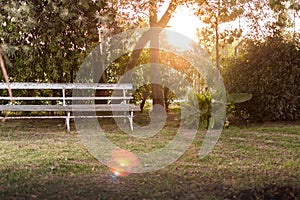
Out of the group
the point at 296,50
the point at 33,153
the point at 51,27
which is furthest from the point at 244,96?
the point at 33,153

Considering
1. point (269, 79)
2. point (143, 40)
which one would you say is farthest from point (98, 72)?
point (269, 79)

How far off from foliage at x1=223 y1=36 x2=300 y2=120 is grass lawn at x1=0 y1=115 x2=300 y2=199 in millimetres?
2468

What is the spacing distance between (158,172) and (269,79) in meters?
6.66

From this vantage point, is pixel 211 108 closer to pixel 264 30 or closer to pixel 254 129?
pixel 254 129

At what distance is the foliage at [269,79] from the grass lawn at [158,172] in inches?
97.2

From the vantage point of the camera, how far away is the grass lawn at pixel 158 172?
182 inches

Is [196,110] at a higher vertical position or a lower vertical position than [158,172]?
higher

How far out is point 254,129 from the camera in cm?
1028

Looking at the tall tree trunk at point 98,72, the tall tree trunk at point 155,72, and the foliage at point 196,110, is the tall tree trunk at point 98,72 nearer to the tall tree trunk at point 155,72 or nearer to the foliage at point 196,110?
the tall tree trunk at point 155,72

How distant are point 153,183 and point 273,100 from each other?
23.5 feet

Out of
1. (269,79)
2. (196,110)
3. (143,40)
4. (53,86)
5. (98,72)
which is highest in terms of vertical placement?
(143,40)

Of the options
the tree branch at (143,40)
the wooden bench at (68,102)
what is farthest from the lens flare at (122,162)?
the tree branch at (143,40)

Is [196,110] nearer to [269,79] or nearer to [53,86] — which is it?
[269,79]

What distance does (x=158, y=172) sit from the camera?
5.66 m
